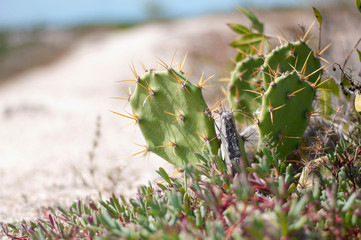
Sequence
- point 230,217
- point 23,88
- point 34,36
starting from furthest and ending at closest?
1. point 34,36
2. point 23,88
3. point 230,217

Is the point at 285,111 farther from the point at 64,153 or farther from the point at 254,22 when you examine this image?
the point at 64,153

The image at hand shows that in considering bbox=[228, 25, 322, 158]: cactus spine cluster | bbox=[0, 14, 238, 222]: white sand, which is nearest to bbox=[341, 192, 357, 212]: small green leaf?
bbox=[228, 25, 322, 158]: cactus spine cluster

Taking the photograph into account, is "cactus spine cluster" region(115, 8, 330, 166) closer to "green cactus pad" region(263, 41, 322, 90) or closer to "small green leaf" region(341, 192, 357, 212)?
"green cactus pad" region(263, 41, 322, 90)

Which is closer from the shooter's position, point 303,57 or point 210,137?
point 210,137

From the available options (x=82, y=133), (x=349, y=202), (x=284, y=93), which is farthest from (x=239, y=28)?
(x=82, y=133)

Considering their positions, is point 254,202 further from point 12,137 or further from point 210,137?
point 12,137

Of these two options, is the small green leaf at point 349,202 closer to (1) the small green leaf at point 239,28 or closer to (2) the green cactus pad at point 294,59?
(2) the green cactus pad at point 294,59

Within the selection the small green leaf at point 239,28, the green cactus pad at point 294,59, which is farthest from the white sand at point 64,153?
the small green leaf at point 239,28

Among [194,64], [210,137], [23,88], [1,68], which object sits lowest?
[210,137]

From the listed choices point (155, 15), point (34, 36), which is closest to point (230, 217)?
point (34, 36)
